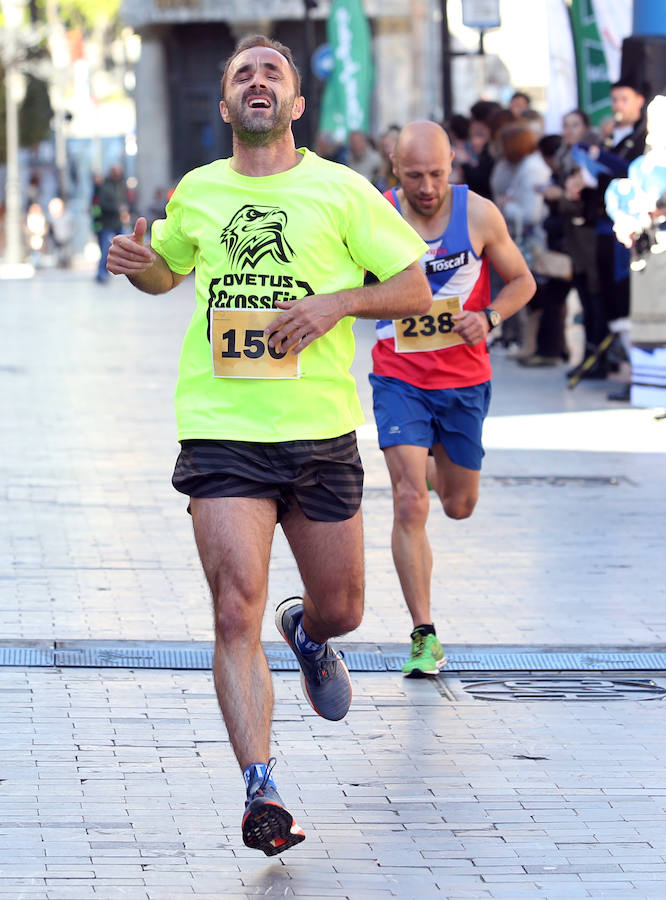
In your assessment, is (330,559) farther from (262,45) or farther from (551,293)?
(551,293)

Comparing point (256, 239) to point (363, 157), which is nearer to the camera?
point (256, 239)

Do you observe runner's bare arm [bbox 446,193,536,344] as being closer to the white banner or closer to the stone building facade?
the white banner

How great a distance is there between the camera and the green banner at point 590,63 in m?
15.7

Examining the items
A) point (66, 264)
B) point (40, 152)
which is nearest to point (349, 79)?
point (66, 264)

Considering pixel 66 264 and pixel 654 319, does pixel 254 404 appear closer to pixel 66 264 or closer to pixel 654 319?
pixel 654 319

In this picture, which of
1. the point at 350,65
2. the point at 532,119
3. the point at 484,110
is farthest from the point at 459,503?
the point at 350,65

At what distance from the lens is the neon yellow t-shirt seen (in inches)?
178

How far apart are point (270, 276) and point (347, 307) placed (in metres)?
0.21

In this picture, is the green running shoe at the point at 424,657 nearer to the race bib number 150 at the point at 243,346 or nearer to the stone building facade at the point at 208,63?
the race bib number 150 at the point at 243,346

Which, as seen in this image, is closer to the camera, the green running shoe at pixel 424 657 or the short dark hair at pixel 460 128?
the green running shoe at pixel 424 657

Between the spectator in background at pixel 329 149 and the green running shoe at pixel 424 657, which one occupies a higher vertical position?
the spectator in background at pixel 329 149

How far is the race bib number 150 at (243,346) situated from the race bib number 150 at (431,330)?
1.94m

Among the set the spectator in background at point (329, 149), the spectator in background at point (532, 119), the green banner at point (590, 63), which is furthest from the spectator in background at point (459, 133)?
the spectator in background at point (329, 149)

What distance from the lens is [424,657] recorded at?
6051 millimetres
